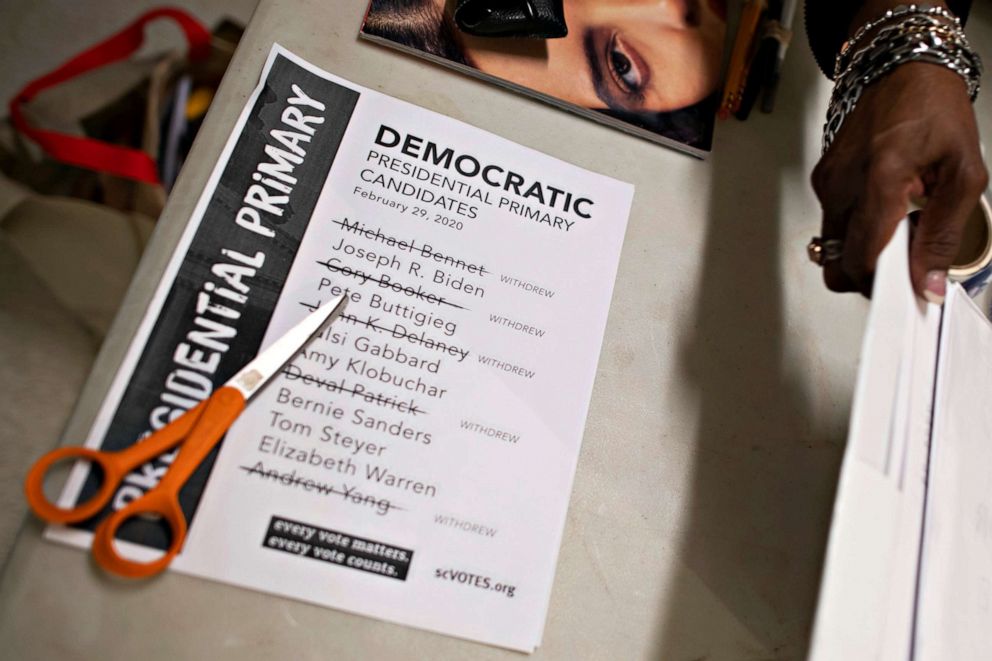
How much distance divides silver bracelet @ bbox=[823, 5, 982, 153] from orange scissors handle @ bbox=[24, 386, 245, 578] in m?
0.49

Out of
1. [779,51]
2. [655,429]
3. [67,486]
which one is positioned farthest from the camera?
[779,51]

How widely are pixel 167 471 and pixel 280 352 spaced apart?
9 centimetres

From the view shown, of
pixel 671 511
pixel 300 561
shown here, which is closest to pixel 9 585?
pixel 300 561

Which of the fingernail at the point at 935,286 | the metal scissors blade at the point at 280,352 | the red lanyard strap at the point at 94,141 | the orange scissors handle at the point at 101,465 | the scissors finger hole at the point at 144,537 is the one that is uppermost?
the red lanyard strap at the point at 94,141

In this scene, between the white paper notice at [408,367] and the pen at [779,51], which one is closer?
the white paper notice at [408,367]

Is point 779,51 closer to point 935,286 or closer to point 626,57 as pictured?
point 626,57

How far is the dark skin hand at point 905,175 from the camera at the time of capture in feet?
1.48

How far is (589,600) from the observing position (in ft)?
1.44

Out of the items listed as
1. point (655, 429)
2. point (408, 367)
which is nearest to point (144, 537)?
point (408, 367)

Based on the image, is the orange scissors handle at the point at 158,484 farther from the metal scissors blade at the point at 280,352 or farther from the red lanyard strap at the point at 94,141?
the red lanyard strap at the point at 94,141

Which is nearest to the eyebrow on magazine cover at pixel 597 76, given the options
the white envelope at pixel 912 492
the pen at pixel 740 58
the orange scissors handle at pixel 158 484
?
the pen at pixel 740 58

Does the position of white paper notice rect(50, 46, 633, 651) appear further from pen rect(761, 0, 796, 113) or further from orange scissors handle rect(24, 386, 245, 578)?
pen rect(761, 0, 796, 113)

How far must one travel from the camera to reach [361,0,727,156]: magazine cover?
539mm

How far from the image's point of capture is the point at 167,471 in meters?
0.39
